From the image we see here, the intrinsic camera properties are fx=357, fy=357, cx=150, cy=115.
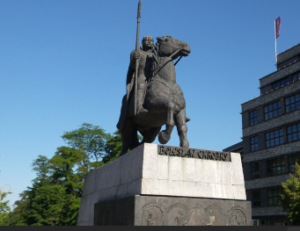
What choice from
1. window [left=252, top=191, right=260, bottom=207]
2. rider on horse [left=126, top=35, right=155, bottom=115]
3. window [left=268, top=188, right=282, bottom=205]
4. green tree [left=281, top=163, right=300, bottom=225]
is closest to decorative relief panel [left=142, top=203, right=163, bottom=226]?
rider on horse [left=126, top=35, right=155, bottom=115]

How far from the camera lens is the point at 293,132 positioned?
41812 millimetres

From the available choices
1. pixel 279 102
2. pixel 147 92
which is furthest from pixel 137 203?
pixel 279 102

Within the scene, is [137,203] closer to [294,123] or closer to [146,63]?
[146,63]

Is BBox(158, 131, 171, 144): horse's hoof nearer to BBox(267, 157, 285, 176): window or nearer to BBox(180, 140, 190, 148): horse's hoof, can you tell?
BBox(180, 140, 190, 148): horse's hoof

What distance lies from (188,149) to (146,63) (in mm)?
3148

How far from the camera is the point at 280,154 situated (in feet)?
141

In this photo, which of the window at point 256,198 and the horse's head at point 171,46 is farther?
the window at point 256,198

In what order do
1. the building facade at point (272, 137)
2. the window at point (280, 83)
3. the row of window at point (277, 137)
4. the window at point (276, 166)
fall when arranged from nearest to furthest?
the row of window at point (277, 137) < the building facade at point (272, 137) < the window at point (276, 166) < the window at point (280, 83)

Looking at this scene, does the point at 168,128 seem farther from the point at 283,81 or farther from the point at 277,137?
the point at 283,81

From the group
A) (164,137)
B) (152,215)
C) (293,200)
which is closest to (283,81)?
(293,200)

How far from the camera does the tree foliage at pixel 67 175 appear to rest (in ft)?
120

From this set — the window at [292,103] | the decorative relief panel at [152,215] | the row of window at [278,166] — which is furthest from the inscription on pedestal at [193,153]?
the window at [292,103]

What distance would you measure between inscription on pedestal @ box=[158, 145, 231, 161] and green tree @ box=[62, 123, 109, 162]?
32273 mm

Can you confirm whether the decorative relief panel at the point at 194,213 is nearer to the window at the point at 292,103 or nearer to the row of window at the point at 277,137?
the row of window at the point at 277,137
